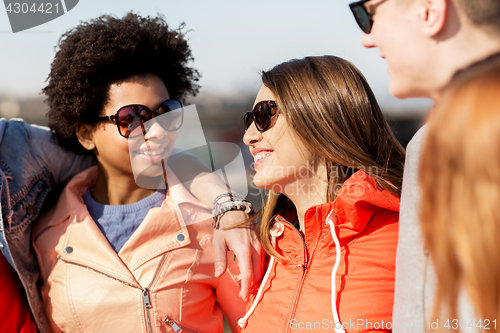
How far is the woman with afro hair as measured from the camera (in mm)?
2035

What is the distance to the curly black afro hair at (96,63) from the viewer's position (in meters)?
2.34

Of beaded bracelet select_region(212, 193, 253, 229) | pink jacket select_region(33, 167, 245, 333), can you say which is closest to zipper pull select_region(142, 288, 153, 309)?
pink jacket select_region(33, 167, 245, 333)

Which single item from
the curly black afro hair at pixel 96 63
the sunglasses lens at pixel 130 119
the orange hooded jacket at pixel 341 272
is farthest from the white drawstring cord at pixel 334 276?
the curly black afro hair at pixel 96 63

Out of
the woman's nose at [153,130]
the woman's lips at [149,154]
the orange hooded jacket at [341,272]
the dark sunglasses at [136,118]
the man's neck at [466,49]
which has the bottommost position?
the orange hooded jacket at [341,272]

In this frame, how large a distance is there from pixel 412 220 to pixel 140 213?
5.22 feet

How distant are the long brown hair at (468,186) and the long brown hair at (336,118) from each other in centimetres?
93

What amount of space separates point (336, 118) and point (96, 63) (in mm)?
1419

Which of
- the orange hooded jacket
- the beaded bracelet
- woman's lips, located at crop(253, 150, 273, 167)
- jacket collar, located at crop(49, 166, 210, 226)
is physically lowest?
the orange hooded jacket

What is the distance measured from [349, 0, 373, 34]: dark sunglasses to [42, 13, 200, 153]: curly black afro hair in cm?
148

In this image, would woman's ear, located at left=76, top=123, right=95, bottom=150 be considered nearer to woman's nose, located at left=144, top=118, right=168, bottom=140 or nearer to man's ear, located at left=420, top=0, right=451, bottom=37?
woman's nose, located at left=144, top=118, right=168, bottom=140

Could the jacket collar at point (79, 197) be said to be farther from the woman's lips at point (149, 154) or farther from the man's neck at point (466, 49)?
the man's neck at point (466, 49)

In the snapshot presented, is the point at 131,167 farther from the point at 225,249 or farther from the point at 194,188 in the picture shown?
the point at 225,249

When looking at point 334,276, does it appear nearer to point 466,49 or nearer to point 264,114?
point 264,114

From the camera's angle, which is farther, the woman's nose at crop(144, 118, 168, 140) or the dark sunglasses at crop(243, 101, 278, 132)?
the woman's nose at crop(144, 118, 168, 140)
